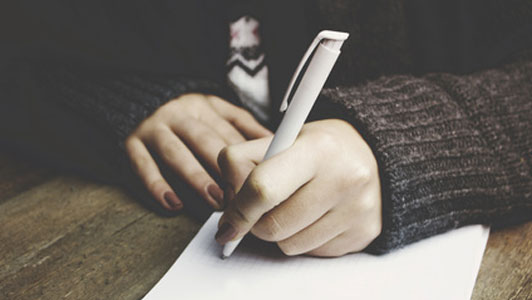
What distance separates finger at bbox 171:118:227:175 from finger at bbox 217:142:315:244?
6.0 inches

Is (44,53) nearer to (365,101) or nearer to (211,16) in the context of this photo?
(211,16)

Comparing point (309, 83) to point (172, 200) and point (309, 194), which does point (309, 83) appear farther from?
point (172, 200)

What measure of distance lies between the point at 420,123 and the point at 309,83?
0.17m

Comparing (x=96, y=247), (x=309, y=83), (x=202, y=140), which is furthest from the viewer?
(x=202, y=140)

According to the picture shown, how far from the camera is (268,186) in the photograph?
0.32 meters

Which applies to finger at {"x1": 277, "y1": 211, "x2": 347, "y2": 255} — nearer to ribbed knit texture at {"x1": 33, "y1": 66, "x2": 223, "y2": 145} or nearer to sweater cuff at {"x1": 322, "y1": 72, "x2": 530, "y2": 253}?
sweater cuff at {"x1": 322, "y1": 72, "x2": 530, "y2": 253}

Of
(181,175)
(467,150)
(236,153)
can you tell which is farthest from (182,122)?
(467,150)

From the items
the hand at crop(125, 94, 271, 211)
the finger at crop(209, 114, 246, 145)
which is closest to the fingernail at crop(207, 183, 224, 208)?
the hand at crop(125, 94, 271, 211)

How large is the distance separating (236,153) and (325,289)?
130mm

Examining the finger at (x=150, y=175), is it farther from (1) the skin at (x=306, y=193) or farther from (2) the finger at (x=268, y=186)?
(2) the finger at (x=268, y=186)

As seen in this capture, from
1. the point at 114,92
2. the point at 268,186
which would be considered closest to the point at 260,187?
the point at 268,186

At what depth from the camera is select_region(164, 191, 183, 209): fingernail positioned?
0.45 m

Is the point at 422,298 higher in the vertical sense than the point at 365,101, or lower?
lower

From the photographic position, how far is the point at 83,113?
57 cm
